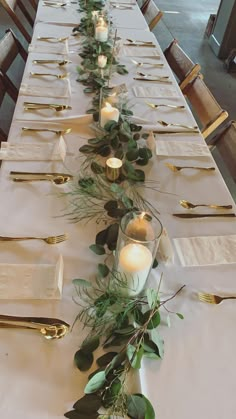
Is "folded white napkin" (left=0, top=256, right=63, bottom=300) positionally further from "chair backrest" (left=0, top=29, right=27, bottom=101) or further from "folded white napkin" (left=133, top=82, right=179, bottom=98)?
"chair backrest" (left=0, top=29, right=27, bottom=101)

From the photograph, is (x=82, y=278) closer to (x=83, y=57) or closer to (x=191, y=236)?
(x=191, y=236)

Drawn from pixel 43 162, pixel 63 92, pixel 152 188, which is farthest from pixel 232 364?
pixel 63 92

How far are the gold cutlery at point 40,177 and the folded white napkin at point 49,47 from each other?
0.97 metres

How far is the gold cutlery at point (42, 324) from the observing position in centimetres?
68

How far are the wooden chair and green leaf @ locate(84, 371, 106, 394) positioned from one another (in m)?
1.41

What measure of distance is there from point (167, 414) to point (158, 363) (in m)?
0.09

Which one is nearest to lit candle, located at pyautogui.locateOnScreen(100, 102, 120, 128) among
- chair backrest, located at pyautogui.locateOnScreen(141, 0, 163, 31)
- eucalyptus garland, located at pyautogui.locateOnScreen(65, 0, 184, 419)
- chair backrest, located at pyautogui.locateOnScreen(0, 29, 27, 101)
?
eucalyptus garland, located at pyautogui.locateOnScreen(65, 0, 184, 419)

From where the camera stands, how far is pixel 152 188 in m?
1.05

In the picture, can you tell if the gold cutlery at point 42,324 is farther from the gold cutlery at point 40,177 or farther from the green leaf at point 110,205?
the gold cutlery at point 40,177

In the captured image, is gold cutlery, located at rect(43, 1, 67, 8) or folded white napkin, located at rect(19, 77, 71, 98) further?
gold cutlery, located at rect(43, 1, 67, 8)

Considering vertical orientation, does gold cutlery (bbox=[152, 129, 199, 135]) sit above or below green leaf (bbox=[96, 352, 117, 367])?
above

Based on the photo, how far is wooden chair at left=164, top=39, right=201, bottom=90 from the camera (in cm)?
167

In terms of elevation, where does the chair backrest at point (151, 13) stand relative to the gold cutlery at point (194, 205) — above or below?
above

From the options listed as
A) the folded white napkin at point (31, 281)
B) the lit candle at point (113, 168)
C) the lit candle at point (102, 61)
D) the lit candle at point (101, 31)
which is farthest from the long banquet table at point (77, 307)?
the lit candle at point (101, 31)
